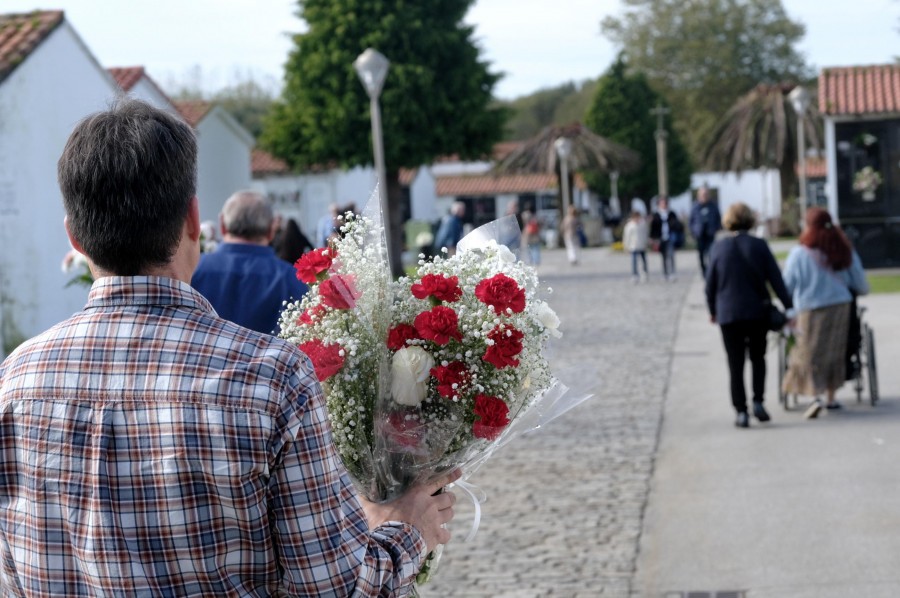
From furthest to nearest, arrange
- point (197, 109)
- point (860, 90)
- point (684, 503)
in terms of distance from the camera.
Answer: point (197, 109) → point (860, 90) → point (684, 503)

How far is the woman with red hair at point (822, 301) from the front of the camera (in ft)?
30.3

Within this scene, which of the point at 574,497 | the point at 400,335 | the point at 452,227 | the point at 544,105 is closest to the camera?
the point at 400,335

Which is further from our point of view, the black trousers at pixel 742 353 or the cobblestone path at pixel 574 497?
the black trousers at pixel 742 353

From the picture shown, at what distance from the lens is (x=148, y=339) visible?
1879 mm

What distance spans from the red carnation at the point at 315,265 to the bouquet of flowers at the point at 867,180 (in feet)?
78.9

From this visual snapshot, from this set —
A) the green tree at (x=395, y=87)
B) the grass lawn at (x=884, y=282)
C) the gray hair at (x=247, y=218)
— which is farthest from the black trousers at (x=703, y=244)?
the gray hair at (x=247, y=218)

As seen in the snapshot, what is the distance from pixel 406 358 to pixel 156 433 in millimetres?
670

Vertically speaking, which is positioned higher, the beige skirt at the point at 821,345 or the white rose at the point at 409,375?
the white rose at the point at 409,375

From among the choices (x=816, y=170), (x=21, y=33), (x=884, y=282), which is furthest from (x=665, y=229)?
(x=816, y=170)

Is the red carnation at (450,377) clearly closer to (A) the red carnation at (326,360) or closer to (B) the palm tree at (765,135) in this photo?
(A) the red carnation at (326,360)

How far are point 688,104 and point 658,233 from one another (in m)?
46.5

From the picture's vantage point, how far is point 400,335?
2.42 m

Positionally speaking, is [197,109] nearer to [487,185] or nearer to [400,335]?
[400,335]

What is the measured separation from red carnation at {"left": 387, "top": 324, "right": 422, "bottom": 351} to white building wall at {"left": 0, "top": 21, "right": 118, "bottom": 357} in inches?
620
